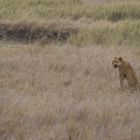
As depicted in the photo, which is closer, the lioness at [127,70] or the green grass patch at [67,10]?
the lioness at [127,70]

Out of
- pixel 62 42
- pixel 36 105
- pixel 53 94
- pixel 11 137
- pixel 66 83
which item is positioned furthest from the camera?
pixel 62 42

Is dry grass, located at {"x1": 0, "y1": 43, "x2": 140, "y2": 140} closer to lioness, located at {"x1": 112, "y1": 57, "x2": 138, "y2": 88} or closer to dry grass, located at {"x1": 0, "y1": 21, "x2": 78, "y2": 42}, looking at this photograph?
lioness, located at {"x1": 112, "y1": 57, "x2": 138, "y2": 88}

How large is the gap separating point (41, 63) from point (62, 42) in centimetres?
358

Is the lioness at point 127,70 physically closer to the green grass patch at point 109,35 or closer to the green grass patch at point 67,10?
the green grass patch at point 109,35

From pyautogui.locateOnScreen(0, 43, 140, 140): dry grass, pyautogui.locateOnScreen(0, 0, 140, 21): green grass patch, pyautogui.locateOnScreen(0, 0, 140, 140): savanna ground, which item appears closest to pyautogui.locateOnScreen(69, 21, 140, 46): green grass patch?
pyautogui.locateOnScreen(0, 0, 140, 140): savanna ground

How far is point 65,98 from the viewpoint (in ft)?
26.6

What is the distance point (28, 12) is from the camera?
17922mm

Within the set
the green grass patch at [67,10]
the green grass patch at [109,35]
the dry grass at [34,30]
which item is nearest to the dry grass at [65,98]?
the green grass patch at [109,35]

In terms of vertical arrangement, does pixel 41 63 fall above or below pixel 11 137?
below

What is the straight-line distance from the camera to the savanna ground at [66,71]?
6.80m

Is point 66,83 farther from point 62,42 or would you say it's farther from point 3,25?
point 3,25

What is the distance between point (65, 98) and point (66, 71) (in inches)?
99.1

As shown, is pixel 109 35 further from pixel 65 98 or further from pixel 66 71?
pixel 65 98

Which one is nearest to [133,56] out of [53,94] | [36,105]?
[53,94]
